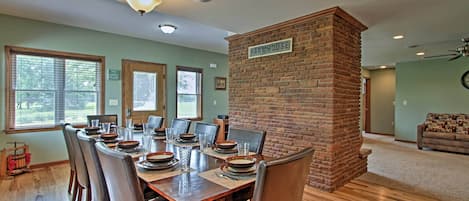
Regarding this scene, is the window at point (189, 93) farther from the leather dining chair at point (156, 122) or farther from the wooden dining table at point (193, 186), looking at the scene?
the wooden dining table at point (193, 186)

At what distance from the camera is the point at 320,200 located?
2.89 meters

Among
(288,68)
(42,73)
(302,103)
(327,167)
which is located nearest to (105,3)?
(42,73)

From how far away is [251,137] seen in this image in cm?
238

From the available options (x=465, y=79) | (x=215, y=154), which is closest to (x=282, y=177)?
(x=215, y=154)

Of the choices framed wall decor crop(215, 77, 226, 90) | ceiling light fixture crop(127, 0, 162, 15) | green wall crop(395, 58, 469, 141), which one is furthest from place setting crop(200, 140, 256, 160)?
green wall crop(395, 58, 469, 141)

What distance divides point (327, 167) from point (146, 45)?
4316mm

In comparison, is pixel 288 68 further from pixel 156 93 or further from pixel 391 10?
pixel 156 93

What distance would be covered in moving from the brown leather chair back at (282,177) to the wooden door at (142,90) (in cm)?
460

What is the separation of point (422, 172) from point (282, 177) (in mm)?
4118

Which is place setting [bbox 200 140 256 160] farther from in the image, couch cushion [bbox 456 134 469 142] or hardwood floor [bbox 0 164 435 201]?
couch cushion [bbox 456 134 469 142]

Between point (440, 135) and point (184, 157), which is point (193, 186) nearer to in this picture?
point (184, 157)

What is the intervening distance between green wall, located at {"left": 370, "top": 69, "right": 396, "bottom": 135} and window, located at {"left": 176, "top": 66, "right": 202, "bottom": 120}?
21.2ft

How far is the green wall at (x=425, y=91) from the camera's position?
6.33 m

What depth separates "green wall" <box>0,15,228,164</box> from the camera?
3943 mm
